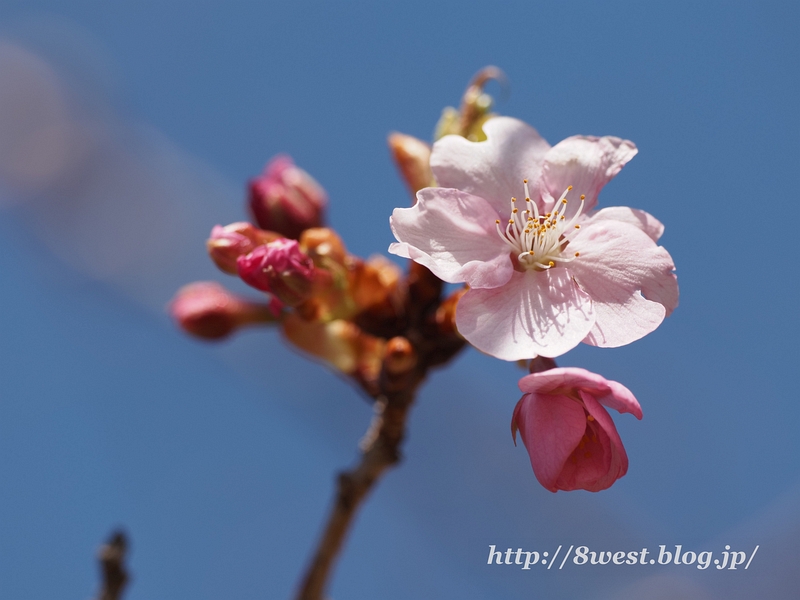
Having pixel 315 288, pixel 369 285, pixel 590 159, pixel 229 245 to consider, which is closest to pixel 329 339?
pixel 369 285

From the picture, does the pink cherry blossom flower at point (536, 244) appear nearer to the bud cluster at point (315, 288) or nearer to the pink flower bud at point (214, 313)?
the bud cluster at point (315, 288)

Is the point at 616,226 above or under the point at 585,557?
above

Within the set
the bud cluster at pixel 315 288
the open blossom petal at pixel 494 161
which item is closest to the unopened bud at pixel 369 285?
the bud cluster at pixel 315 288

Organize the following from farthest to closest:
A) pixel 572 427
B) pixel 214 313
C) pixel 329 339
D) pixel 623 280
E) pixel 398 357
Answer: pixel 214 313, pixel 329 339, pixel 398 357, pixel 623 280, pixel 572 427

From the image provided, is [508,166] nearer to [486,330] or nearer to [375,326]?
[486,330]

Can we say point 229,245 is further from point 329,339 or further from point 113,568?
point 113,568

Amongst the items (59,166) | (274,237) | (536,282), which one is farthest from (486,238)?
(59,166)
